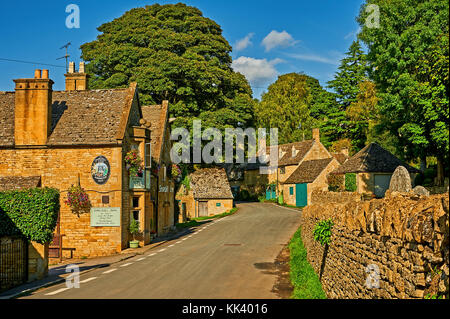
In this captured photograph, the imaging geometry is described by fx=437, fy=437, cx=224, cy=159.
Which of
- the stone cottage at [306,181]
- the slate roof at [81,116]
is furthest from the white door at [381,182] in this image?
the slate roof at [81,116]

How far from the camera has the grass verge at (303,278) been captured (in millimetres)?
12344

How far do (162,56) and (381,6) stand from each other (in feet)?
73.3

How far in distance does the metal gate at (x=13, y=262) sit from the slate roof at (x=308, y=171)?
38.1 m

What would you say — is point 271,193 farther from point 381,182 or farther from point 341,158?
point 381,182

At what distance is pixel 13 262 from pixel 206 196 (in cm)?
3378

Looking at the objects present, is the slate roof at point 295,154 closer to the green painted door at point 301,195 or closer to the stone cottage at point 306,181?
the stone cottage at point 306,181

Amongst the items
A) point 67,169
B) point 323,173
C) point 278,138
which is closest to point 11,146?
point 67,169

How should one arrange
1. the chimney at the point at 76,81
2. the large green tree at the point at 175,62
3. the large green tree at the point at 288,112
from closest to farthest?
the chimney at the point at 76,81 → the large green tree at the point at 175,62 → the large green tree at the point at 288,112

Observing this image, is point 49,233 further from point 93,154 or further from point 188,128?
point 188,128

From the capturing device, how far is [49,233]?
1695 centimetres

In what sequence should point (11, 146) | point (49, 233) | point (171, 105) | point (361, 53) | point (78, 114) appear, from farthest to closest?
1. point (361, 53)
2. point (171, 105)
3. point (78, 114)
4. point (11, 146)
5. point (49, 233)

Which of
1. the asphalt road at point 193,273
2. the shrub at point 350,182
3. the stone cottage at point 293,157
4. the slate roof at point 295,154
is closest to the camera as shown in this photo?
Answer: the asphalt road at point 193,273

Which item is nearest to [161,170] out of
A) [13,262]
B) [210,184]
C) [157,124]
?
[157,124]

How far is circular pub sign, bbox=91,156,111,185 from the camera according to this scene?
79.6 feet
